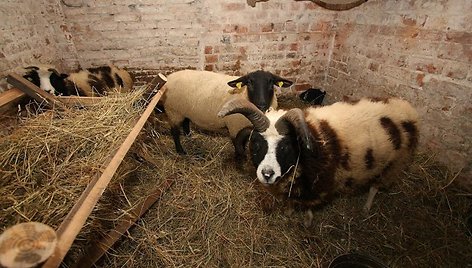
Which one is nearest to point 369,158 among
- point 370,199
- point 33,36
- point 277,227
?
point 370,199

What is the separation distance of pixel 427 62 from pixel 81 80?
4.86m

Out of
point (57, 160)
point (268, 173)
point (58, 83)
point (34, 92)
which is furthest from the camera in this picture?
point (58, 83)

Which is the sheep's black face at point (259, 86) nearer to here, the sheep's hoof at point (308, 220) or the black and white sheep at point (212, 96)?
the black and white sheep at point (212, 96)

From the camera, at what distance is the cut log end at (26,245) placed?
2.63ft

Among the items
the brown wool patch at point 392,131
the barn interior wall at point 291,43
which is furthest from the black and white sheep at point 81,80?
the brown wool patch at point 392,131

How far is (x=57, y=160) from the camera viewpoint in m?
1.85

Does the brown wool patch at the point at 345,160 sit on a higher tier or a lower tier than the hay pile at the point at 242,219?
higher

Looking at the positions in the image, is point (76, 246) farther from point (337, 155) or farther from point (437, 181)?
point (437, 181)

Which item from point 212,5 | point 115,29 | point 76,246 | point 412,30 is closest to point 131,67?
point 115,29

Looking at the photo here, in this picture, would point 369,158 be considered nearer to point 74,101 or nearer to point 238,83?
point 238,83

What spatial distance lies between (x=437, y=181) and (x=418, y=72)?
1.38 meters

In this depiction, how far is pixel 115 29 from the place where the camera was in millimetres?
4152

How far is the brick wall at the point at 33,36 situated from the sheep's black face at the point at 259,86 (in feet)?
9.23

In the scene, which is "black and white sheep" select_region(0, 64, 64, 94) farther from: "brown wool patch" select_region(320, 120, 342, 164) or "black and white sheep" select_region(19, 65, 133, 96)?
"brown wool patch" select_region(320, 120, 342, 164)
